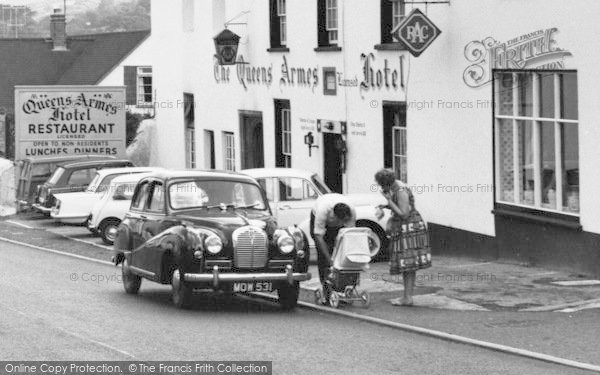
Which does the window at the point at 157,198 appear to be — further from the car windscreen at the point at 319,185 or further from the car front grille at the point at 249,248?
the car windscreen at the point at 319,185

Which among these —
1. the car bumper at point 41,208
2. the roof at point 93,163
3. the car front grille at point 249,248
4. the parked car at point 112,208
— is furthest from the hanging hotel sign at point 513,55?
the car bumper at point 41,208

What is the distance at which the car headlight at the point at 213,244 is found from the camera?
15.6 metres

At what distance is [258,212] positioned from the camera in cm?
1708

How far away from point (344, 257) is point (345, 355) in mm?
3740

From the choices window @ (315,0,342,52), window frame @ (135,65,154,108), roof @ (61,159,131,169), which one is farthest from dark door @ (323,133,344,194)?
window frame @ (135,65,154,108)

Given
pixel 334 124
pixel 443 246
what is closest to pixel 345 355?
pixel 443 246

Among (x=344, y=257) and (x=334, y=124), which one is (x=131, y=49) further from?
(x=344, y=257)

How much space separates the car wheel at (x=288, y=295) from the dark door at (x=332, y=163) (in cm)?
1133

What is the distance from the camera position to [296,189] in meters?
23.4

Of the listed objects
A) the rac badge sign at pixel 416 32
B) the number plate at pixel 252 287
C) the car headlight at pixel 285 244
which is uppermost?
the rac badge sign at pixel 416 32

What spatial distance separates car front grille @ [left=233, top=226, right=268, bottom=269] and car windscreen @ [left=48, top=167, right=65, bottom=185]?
736 inches

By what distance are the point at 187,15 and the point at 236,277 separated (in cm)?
2305

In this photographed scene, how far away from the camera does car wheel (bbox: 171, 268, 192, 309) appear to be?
52.1 feet

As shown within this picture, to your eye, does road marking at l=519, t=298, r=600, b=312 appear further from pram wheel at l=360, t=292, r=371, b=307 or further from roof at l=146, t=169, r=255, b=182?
roof at l=146, t=169, r=255, b=182
